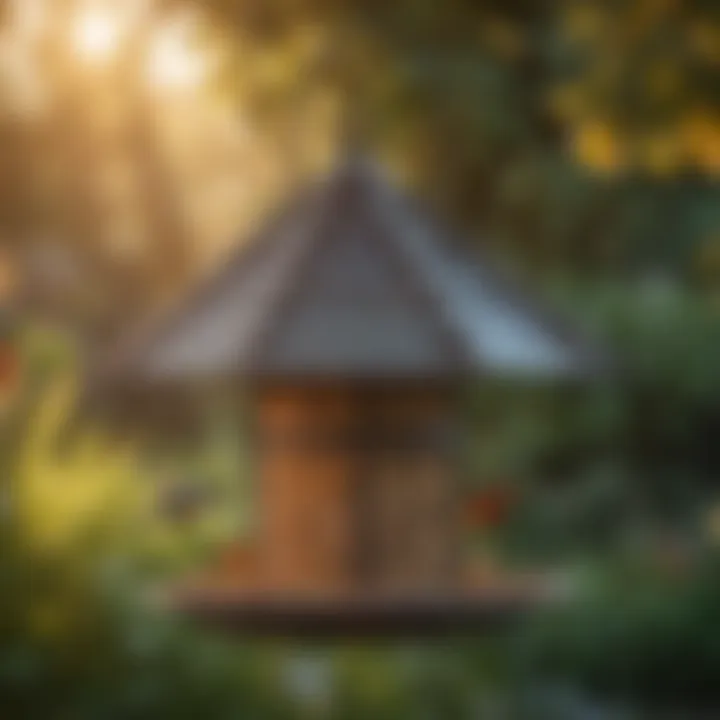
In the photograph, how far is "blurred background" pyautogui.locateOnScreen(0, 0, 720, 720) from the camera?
1.50m

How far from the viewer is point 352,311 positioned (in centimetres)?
155

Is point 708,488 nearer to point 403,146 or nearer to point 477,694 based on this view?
point 477,694

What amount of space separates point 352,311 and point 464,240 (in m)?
0.16

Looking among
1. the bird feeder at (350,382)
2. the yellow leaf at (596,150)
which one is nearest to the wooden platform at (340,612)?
the bird feeder at (350,382)

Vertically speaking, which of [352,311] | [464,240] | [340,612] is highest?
[464,240]

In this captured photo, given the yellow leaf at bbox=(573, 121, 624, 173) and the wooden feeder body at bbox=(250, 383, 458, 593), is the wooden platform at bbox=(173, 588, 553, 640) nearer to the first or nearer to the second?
the wooden feeder body at bbox=(250, 383, 458, 593)

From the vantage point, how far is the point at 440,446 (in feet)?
5.22

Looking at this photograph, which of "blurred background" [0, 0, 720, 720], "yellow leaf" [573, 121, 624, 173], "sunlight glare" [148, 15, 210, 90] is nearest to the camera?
"blurred background" [0, 0, 720, 720]

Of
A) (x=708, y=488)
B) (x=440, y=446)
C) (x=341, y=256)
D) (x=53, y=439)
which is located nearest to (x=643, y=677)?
(x=708, y=488)

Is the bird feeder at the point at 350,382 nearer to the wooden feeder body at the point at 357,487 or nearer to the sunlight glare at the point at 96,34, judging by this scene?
the wooden feeder body at the point at 357,487

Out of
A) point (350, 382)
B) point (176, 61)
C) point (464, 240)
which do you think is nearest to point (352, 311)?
point (350, 382)

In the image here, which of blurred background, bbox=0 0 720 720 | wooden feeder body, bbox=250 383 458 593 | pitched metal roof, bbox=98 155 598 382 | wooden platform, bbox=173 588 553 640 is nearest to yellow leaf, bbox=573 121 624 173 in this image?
blurred background, bbox=0 0 720 720

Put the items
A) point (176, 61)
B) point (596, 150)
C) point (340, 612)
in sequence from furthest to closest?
point (596, 150) → point (176, 61) → point (340, 612)

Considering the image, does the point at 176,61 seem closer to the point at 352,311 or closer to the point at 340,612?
the point at 352,311
